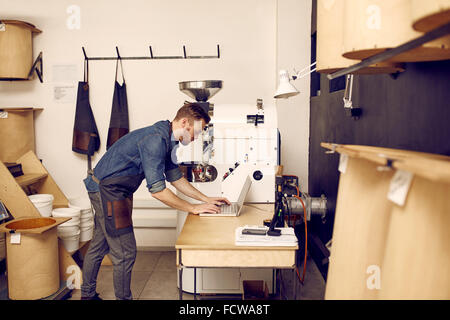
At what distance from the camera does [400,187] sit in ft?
3.36

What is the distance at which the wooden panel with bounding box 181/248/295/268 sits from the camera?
197cm

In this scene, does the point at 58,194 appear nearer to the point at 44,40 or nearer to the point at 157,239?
the point at 157,239

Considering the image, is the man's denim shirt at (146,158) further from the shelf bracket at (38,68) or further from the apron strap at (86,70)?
the shelf bracket at (38,68)

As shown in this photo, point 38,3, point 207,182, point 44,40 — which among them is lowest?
point 207,182

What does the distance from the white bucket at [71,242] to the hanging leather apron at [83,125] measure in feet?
3.33

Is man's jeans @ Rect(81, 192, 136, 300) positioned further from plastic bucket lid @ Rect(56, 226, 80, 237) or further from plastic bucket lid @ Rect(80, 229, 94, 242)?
plastic bucket lid @ Rect(80, 229, 94, 242)

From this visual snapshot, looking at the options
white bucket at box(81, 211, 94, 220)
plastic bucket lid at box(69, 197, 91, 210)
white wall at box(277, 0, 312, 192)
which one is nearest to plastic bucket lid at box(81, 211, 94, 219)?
white bucket at box(81, 211, 94, 220)

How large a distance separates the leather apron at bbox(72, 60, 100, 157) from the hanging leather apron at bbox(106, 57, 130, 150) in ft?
0.68

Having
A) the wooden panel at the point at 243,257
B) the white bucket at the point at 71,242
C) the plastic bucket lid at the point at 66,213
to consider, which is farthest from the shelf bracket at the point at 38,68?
the wooden panel at the point at 243,257

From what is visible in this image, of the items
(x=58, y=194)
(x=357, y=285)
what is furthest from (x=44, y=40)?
(x=357, y=285)
